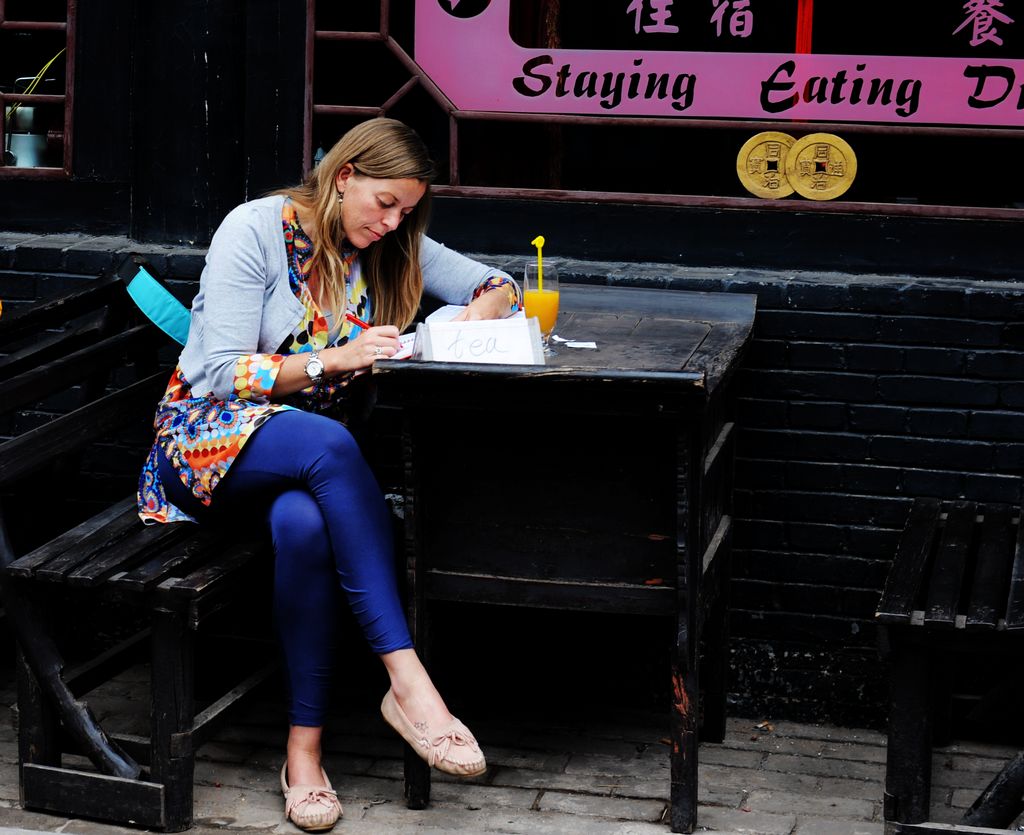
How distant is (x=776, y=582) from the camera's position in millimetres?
4348

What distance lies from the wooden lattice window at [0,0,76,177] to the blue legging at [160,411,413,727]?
58.1 inches

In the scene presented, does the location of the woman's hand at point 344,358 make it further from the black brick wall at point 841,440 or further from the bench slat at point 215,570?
the black brick wall at point 841,440

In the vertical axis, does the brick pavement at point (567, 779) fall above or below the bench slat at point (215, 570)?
below

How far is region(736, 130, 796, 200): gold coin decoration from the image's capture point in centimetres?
422

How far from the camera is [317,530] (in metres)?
3.58

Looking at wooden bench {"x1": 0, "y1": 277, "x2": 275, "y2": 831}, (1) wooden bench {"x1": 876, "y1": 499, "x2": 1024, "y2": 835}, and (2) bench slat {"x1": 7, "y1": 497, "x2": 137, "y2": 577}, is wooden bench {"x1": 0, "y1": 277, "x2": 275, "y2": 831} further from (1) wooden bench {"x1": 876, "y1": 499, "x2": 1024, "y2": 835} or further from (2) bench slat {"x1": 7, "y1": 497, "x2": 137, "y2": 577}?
(1) wooden bench {"x1": 876, "y1": 499, "x2": 1024, "y2": 835}

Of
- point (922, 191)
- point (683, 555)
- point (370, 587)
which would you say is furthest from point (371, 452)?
point (922, 191)

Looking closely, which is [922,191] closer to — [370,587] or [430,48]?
[430,48]

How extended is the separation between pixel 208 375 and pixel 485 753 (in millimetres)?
1269

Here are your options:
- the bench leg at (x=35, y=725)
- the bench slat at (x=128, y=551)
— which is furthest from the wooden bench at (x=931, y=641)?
the bench leg at (x=35, y=725)

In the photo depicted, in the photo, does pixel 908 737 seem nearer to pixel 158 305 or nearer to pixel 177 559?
pixel 177 559

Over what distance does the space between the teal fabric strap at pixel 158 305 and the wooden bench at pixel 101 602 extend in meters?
0.20

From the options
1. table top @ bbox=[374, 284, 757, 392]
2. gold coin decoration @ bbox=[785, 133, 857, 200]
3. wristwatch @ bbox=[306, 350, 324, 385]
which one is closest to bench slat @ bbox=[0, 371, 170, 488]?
wristwatch @ bbox=[306, 350, 324, 385]

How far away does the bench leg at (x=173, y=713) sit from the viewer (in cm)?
351
